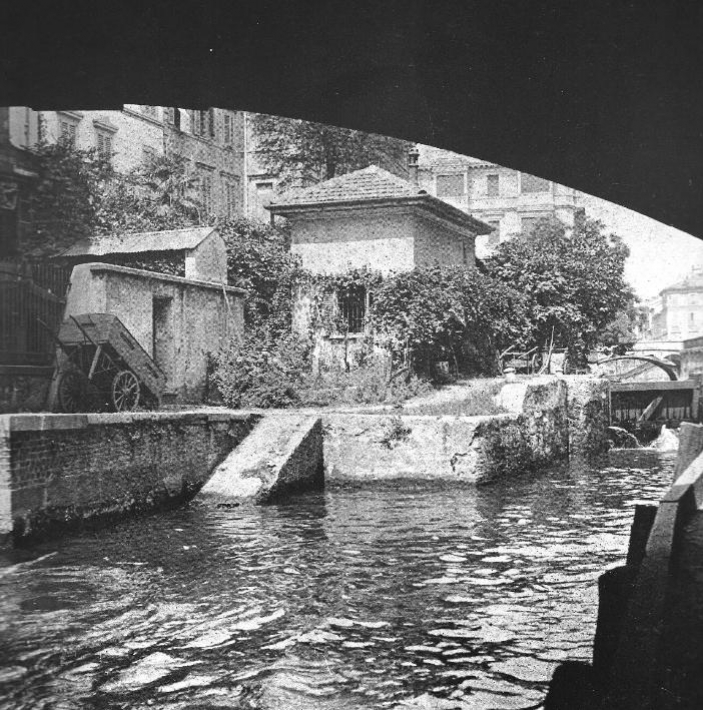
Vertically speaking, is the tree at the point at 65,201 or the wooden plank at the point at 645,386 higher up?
the tree at the point at 65,201

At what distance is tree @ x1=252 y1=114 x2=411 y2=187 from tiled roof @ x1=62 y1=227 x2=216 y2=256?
1939mm

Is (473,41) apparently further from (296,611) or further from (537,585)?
(537,585)

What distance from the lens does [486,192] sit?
821 inches

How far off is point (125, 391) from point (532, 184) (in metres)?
8.11

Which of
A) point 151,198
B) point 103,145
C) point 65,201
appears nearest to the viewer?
point 103,145

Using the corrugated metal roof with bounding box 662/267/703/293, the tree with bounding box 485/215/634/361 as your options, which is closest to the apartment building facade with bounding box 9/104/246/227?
the corrugated metal roof with bounding box 662/267/703/293

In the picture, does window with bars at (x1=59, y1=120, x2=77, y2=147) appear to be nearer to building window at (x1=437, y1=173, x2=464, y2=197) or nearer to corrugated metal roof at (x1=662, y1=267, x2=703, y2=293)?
corrugated metal roof at (x1=662, y1=267, x2=703, y2=293)

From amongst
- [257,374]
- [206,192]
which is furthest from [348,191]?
[206,192]

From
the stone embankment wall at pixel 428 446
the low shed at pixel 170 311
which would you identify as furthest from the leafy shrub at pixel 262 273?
the stone embankment wall at pixel 428 446

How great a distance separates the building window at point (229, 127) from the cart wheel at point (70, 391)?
4.21m

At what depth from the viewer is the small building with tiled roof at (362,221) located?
20.3 meters

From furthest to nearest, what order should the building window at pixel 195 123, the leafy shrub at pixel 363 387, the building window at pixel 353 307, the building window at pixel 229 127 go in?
the building window at pixel 353 307, the leafy shrub at pixel 363 387, the building window at pixel 229 127, the building window at pixel 195 123

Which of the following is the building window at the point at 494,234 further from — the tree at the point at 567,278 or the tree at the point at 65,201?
the tree at the point at 65,201

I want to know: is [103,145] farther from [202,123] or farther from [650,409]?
[650,409]
